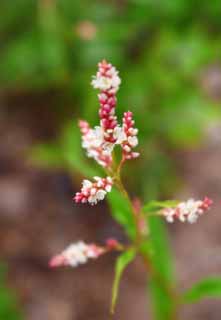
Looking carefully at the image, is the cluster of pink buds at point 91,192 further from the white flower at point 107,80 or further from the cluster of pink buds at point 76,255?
the cluster of pink buds at point 76,255

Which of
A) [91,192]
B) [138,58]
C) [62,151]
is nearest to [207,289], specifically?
[91,192]

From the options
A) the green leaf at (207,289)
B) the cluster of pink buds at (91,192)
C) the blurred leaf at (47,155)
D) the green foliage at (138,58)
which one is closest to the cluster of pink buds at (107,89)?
the cluster of pink buds at (91,192)

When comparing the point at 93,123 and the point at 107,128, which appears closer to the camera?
the point at 107,128

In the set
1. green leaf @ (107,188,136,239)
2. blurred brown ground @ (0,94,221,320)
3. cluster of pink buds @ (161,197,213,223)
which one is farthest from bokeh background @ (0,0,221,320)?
cluster of pink buds @ (161,197,213,223)

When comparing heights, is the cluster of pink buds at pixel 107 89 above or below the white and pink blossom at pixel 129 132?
above

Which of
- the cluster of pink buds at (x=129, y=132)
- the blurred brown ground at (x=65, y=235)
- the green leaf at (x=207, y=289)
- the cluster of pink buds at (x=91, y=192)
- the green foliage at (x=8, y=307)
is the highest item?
the blurred brown ground at (x=65, y=235)

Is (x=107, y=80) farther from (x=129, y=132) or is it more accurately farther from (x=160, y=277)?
(x=160, y=277)
